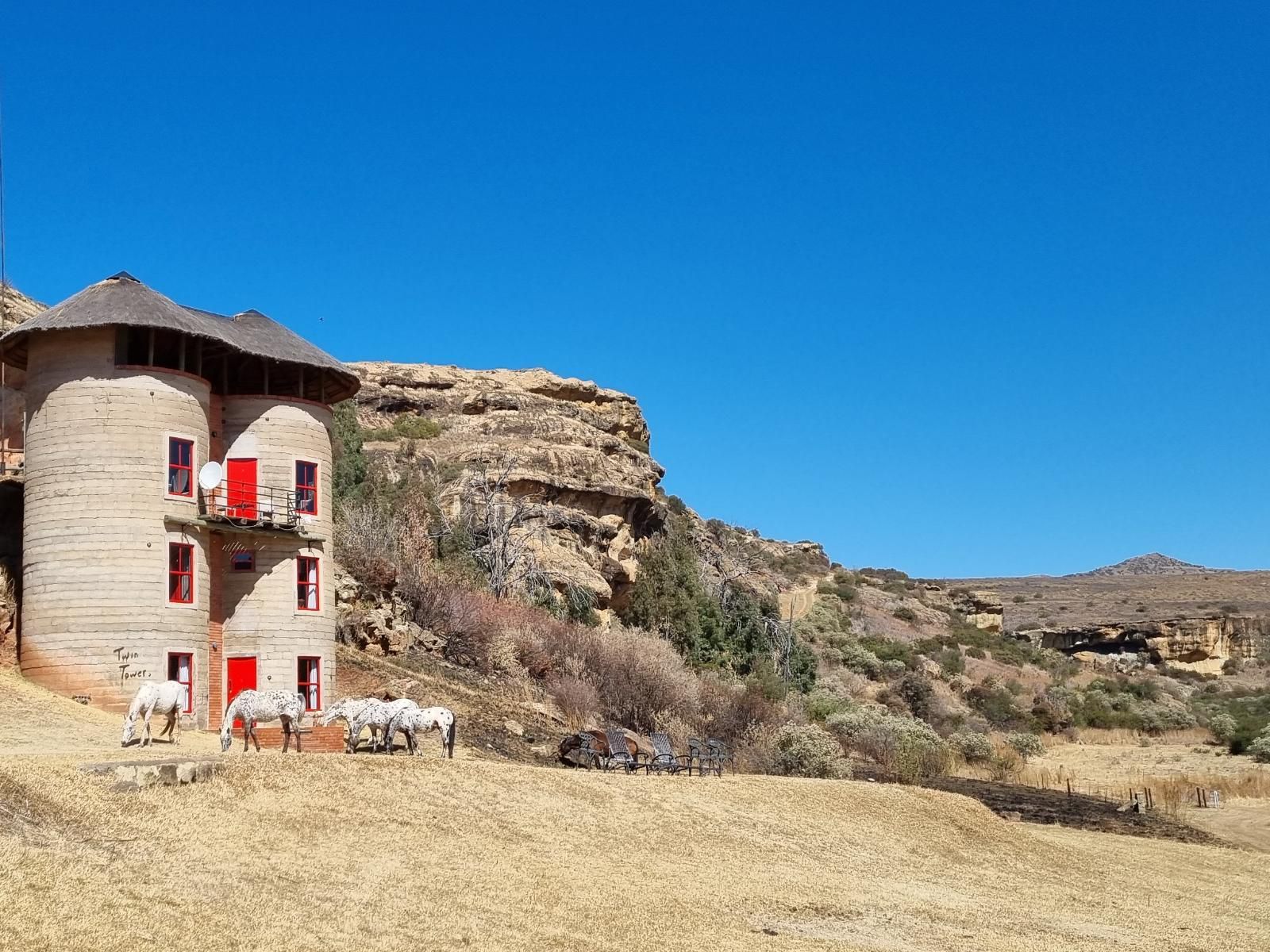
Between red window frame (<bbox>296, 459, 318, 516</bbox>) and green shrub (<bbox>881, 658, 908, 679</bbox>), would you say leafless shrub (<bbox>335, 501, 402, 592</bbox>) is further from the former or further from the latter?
green shrub (<bbox>881, 658, 908, 679</bbox>)

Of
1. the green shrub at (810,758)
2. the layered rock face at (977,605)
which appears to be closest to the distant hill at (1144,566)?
the layered rock face at (977,605)

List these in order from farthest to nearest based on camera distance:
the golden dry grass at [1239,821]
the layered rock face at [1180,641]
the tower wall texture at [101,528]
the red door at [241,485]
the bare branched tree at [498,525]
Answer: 1. the layered rock face at [1180,641]
2. the bare branched tree at [498,525]
3. the golden dry grass at [1239,821]
4. the red door at [241,485]
5. the tower wall texture at [101,528]

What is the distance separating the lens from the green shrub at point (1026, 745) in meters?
55.2

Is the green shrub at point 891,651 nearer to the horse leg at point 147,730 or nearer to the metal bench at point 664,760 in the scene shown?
the metal bench at point 664,760

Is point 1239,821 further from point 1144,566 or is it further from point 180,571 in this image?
point 1144,566

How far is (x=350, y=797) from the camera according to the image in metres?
20.6

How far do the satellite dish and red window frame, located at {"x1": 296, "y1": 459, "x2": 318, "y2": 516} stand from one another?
8.86ft

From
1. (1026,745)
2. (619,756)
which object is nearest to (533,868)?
(619,756)

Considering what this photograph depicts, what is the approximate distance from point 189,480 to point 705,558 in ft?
136

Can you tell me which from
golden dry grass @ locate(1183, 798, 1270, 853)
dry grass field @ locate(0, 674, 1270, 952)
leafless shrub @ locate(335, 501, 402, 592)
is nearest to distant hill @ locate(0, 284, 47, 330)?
leafless shrub @ locate(335, 501, 402, 592)

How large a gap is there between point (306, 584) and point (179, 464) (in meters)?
4.31

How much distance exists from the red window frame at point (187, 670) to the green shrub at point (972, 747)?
2810 centimetres

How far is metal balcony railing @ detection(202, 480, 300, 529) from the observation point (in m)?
30.5

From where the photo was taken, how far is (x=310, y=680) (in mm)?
31922
